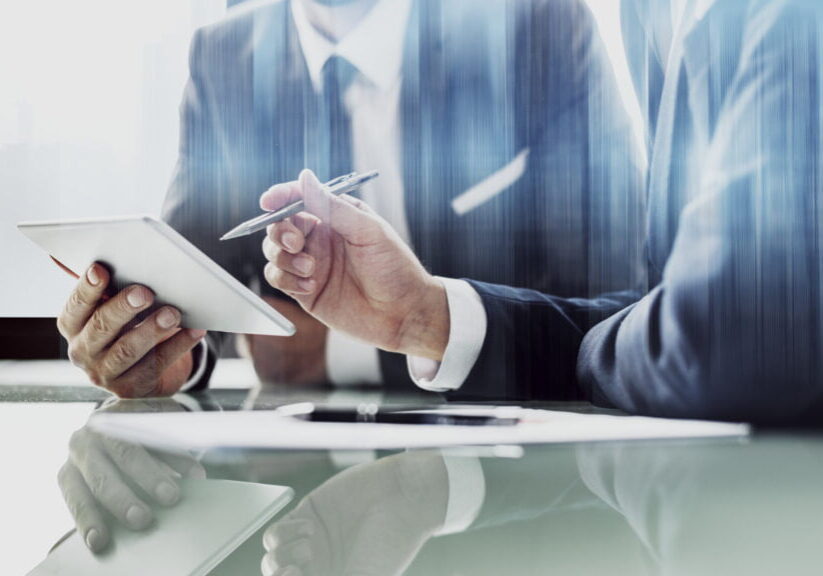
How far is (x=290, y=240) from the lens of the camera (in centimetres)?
98

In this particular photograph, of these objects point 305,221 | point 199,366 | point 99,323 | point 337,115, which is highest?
point 337,115

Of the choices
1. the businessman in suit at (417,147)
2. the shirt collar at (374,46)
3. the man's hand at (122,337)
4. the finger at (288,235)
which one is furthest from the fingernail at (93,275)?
the shirt collar at (374,46)

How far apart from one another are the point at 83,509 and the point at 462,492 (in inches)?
10.1

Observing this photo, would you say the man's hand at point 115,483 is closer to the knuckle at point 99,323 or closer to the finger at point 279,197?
the knuckle at point 99,323

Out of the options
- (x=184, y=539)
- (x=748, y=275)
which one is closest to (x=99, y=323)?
(x=184, y=539)

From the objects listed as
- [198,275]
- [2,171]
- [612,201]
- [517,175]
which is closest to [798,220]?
[612,201]

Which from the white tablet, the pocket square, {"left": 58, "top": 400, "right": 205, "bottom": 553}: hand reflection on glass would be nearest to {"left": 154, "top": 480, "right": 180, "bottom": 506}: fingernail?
{"left": 58, "top": 400, "right": 205, "bottom": 553}: hand reflection on glass

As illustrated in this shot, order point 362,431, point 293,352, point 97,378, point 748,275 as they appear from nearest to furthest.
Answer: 1. point 362,431
2. point 748,275
3. point 97,378
4. point 293,352

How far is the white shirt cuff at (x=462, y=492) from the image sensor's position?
0.47 m

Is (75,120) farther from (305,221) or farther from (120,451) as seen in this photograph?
(120,451)

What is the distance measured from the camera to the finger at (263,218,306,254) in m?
0.97

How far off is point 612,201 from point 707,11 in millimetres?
266

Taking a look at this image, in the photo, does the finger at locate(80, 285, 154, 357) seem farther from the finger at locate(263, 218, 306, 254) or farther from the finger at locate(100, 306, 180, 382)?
the finger at locate(263, 218, 306, 254)

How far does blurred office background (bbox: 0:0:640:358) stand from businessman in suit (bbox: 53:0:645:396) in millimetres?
71
